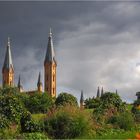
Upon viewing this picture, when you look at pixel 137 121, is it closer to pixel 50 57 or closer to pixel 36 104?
pixel 36 104

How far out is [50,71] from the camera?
404ft

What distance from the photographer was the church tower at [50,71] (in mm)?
117037

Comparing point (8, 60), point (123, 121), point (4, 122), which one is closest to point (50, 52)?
point (8, 60)

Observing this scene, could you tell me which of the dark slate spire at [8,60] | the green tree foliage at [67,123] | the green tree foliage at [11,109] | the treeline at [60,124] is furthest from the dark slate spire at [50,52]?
the green tree foliage at [67,123]

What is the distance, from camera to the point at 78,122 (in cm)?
1786

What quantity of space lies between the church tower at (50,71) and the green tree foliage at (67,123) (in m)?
96.5

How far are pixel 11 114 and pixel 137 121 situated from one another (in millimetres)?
6067

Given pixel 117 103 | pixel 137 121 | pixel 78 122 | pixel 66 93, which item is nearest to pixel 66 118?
pixel 78 122

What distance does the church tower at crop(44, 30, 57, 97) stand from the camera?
4608 inches

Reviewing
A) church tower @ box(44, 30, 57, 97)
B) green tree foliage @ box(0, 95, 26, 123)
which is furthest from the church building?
green tree foliage @ box(0, 95, 26, 123)

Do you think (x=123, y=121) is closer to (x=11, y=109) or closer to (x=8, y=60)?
(x=11, y=109)

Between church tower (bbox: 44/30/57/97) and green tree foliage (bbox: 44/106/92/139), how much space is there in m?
96.5

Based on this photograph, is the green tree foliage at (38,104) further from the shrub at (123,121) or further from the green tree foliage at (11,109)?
the shrub at (123,121)

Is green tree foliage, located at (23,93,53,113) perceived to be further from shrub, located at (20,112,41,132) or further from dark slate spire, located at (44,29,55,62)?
dark slate spire, located at (44,29,55,62)
